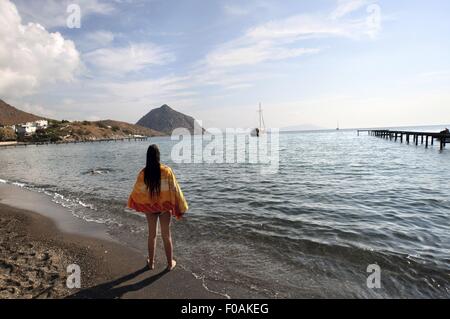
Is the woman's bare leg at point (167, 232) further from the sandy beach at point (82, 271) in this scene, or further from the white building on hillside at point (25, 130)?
the white building on hillside at point (25, 130)

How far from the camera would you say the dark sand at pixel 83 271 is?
5.17 meters

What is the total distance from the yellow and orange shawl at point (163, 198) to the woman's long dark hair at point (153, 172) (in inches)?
3.3

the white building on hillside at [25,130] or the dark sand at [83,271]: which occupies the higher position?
the white building on hillside at [25,130]

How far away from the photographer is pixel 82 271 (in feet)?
20.0

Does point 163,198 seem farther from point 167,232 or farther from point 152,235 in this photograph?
point 152,235

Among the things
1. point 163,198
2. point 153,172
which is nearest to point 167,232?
point 163,198

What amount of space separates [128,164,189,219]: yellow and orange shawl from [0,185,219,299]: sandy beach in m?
1.42

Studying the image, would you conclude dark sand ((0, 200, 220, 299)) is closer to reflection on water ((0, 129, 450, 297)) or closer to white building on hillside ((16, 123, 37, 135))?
reflection on water ((0, 129, 450, 297))

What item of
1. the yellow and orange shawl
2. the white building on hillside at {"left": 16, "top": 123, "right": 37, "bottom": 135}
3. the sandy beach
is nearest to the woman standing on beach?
the yellow and orange shawl

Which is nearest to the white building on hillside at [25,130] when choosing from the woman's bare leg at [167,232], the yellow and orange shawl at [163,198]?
the yellow and orange shawl at [163,198]

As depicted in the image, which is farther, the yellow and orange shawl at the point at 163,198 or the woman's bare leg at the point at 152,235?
the woman's bare leg at the point at 152,235

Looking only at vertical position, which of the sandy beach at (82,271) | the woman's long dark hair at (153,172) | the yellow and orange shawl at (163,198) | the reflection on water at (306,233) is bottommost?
the reflection on water at (306,233)

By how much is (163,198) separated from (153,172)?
23.3 inches

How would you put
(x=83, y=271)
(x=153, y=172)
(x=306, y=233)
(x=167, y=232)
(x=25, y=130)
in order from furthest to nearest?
(x=25, y=130)
(x=306, y=233)
(x=83, y=271)
(x=167, y=232)
(x=153, y=172)
